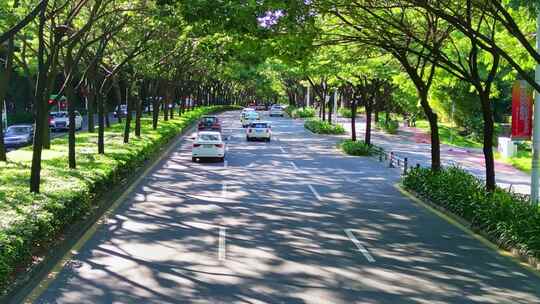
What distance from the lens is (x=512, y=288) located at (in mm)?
9039

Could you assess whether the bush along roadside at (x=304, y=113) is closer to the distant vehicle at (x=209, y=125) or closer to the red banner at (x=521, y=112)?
the distant vehicle at (x=209, y=125)

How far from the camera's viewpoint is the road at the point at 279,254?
8.52 m

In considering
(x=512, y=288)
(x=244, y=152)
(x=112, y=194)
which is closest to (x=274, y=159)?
(x=244, y=152)

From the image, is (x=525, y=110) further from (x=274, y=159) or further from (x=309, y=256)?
(x=274, y=159)

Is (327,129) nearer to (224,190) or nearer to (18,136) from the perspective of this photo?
(18,136)

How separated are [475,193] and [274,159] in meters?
15.7

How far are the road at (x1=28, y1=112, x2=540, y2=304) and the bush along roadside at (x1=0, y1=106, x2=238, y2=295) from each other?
1.82ft

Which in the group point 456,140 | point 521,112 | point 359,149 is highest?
point 521,112

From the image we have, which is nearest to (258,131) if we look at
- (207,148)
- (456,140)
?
(207,148)

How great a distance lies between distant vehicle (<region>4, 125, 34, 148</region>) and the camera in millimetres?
34906

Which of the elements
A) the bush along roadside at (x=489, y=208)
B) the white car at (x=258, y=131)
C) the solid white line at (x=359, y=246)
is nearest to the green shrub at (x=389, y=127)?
the white car at (x=258, y=131)

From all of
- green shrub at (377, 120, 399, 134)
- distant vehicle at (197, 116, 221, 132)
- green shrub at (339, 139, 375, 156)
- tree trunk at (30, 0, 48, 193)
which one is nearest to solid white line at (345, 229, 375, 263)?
tree trunk at (30, 0, 48, 193)

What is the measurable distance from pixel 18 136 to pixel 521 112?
2799 centimetres

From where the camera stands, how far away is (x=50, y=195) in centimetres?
1234
